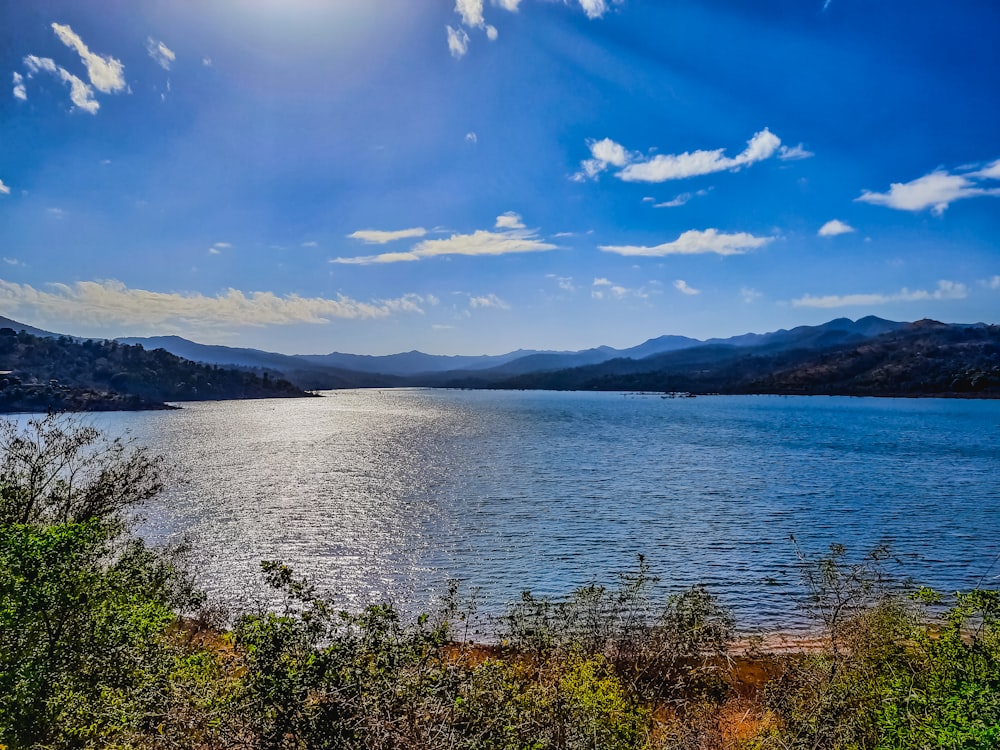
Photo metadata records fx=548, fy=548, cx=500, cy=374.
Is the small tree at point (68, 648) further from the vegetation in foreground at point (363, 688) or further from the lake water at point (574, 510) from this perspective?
the lake water at point (574, 510)

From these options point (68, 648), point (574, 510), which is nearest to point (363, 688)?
point (68, 648)

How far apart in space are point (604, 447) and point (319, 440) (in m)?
55.9

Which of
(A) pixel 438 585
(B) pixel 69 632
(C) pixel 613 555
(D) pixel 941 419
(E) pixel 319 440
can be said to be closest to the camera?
(B) pixel 69 632

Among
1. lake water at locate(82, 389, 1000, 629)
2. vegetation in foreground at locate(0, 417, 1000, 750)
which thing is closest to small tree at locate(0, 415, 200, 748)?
vegetation in foreground at locate(0, 417, 1000, 750)

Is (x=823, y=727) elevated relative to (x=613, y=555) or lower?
elevated

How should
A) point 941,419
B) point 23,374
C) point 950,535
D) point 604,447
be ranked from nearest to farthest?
point 950,535, point 604,447, point 941,419, point 23,374

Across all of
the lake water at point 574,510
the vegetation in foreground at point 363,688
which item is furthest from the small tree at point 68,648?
the lake water at point 574,510

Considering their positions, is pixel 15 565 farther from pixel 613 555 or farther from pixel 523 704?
pixel 613 555

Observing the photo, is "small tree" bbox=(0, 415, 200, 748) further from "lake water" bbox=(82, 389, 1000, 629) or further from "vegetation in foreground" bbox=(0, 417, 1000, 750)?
"lake water" bbox=(82, 389, 1000, 629)

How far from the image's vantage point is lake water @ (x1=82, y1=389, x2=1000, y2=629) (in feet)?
114

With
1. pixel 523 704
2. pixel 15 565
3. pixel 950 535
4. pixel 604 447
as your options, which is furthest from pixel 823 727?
pixel 604 447

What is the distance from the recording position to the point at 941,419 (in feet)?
439

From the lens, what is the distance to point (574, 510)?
51219 millimetres

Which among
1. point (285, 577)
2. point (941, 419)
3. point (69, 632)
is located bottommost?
point (941, 419)
